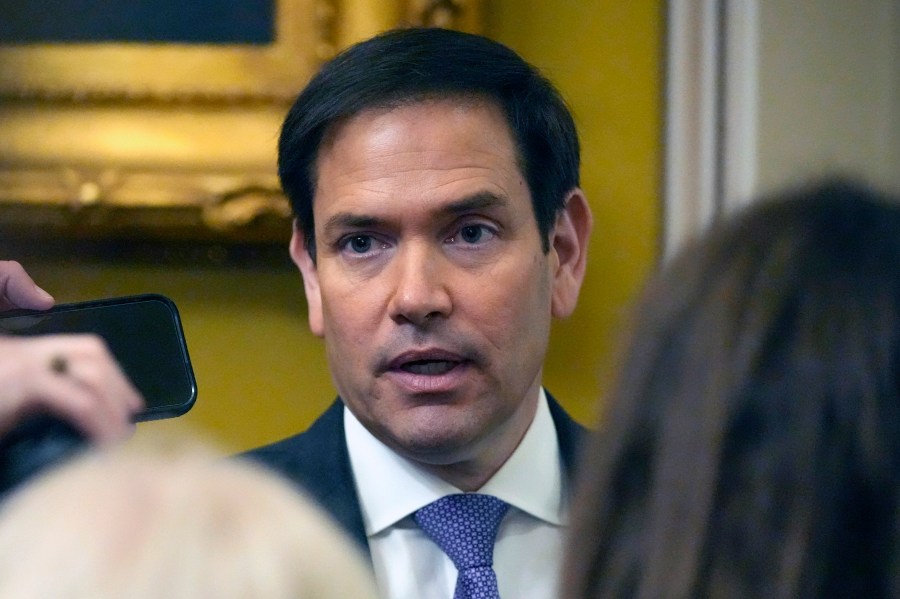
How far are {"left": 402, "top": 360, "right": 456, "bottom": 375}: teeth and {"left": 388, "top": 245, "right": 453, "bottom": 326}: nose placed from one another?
4cm

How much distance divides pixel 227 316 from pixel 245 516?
0.95m

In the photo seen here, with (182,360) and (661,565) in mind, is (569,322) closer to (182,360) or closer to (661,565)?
(182,360)

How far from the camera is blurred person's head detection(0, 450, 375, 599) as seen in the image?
40cm

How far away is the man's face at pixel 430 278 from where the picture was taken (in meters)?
1.04

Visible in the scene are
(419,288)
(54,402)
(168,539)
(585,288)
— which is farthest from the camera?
(585,288)

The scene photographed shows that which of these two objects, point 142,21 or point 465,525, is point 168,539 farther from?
point 142,21

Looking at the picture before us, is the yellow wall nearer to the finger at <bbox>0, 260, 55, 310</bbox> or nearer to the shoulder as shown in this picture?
the shoulder

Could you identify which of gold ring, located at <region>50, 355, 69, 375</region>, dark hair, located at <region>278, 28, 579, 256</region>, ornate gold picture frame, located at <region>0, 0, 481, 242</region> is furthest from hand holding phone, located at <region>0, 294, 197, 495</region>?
ornate gold picture frame, located at <region>0, 0, 481, 242</region>

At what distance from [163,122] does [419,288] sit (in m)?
0.43

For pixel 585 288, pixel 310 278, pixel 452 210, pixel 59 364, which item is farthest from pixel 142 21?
pixel 59 364

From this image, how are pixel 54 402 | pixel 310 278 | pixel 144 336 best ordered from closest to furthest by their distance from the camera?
pixel 54 402 → pixel 144 336 → pixel 310 278

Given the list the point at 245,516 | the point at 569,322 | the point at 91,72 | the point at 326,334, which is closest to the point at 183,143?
the point at 91,72

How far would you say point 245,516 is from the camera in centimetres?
42

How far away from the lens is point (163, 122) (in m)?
1.27
